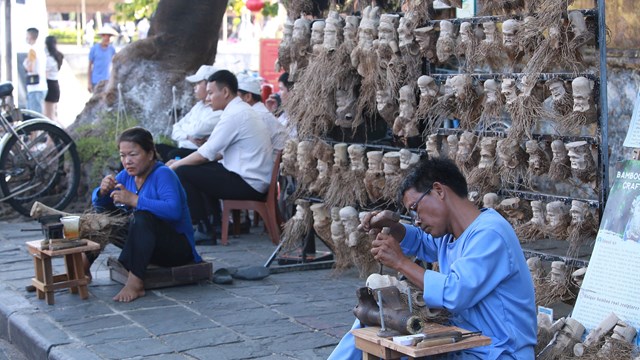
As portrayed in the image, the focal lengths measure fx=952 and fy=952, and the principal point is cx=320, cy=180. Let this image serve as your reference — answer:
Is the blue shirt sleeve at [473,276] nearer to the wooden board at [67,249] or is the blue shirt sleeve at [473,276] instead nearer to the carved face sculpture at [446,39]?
the carved face sculpture at [446,39]

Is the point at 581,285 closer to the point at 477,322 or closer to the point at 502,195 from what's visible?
the point at 502,195

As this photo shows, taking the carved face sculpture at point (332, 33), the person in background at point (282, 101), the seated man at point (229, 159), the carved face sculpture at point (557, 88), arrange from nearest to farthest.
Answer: the carved face sculpture at point (557, 88), the carved face sculpture at point (332, 33), the person in background at point (282, 101), the seated man at point (229, 159)

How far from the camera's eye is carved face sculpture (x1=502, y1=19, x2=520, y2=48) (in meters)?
5.06

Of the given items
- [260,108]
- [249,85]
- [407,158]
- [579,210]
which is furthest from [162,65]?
[579,210]

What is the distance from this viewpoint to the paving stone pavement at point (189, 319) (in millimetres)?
5242

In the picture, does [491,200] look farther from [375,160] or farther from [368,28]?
[368,28]

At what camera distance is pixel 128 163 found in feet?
20.6

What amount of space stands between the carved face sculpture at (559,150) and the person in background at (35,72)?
1174 cm

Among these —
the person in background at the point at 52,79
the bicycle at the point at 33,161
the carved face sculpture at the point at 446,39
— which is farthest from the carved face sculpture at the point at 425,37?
the person in background at the point at 52,79

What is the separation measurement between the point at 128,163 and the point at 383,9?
6.50ft

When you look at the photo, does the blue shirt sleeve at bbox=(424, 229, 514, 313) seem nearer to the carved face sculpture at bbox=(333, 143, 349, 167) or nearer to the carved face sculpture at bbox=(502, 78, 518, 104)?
the carved face sculpture at bbox=(502, 78, 518, 104)

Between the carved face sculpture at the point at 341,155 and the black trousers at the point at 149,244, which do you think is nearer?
the black trousers at the point at 149,244

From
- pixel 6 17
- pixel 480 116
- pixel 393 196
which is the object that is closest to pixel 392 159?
pixel 393 196

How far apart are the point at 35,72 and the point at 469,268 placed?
13.1 m
